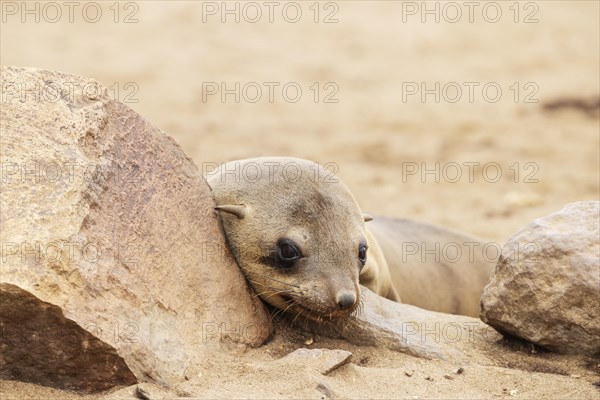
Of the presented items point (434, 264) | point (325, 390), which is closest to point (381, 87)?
point (434, 264)

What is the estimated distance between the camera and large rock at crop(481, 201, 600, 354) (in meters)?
4.26

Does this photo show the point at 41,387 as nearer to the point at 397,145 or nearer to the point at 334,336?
the point at 334,336

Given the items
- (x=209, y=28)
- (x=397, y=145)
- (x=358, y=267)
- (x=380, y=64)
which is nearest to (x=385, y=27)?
(x=380, y=64)

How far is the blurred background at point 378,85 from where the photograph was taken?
9.77 metres

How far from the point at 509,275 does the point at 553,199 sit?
495 cm

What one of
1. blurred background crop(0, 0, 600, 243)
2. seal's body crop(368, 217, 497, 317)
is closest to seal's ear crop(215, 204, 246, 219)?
seal's body crop(368, 217, 497, 317)

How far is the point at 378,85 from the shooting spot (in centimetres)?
1266

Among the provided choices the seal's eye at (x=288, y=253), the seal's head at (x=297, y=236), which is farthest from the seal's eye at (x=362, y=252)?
the seal's eye at (x=288, y=253)

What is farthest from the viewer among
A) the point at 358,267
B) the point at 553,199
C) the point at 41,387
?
the point at 553,199

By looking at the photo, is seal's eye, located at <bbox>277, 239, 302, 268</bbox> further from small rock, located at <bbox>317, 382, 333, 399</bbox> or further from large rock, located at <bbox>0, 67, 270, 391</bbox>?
small rock, located at <bbox>317, 382, 333, 399</bbox>

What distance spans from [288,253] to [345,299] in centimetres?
36

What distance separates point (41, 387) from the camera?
3553 millimetres

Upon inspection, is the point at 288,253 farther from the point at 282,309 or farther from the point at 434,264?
the point at 434,264

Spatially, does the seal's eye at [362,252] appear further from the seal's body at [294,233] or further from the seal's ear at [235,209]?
the seal's ear at [235,209]
